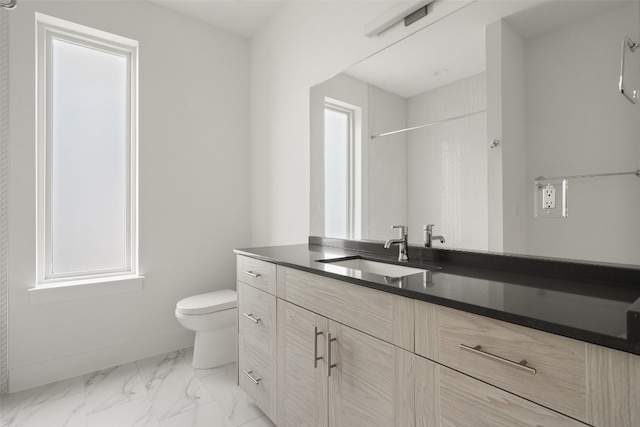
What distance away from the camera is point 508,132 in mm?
1227

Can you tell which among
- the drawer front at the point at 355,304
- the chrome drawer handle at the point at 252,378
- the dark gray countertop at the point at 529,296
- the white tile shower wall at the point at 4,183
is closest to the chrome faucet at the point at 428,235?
the dark gray countertop at the point at 529,296

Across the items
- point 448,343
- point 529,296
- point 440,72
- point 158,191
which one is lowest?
point 448,343

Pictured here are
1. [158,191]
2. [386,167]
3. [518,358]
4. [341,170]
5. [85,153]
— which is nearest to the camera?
[518,358]

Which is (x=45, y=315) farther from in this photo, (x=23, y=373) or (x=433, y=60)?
(x=433, y=60)

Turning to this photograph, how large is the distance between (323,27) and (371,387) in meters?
2.06

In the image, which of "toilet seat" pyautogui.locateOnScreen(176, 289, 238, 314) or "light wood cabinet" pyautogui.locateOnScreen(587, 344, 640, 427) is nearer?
"light wood cabinet" pyautogui.locateOnScreen(587, 344, 640, 427)

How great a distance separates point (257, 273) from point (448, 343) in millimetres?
1041

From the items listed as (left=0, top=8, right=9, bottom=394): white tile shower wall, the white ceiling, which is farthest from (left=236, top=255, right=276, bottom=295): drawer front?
the white ceiling

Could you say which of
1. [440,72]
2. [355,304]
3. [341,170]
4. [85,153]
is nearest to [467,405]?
[355,304]

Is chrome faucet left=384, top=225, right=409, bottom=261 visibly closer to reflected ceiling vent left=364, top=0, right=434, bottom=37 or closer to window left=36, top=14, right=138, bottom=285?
reflected ceiling vent left=364, top=0, right=434, bottom=37

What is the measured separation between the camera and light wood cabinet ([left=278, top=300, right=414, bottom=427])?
3.16 feet

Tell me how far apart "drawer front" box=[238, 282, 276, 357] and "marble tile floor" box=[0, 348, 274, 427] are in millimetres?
419

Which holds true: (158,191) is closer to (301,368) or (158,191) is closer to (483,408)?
(301,368)

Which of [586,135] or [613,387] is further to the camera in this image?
[586,135]
